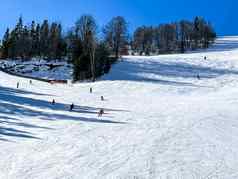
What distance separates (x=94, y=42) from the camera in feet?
199

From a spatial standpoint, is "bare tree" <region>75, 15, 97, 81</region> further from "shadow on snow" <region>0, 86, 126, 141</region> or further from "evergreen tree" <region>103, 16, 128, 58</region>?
"shadow on snow" <region>0, 86, 126, 141</region>

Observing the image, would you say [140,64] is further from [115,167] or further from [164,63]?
[115,167]

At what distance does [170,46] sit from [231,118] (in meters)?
100

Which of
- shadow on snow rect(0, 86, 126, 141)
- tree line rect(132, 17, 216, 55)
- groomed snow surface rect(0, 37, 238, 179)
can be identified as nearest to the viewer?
groomed snow surface rect(0, 37, 238, 179)

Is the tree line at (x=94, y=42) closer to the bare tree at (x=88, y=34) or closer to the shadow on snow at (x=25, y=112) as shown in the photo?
the bare tree at (x=88, y=34)

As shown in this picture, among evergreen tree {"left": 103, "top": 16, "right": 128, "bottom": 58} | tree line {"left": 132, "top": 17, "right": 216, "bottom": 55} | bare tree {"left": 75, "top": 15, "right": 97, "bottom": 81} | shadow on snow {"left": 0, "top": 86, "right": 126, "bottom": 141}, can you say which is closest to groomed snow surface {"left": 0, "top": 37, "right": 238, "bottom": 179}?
shadow on snow {"left": 0, "top": 86, "right": 126, "bottom": 141}

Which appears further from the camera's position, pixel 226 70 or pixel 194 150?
pixel 226 70

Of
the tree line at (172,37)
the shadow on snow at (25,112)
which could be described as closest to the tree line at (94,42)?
the tree line at (172,37)

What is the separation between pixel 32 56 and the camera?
10256 cm

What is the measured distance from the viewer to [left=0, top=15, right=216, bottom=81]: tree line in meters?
59.6

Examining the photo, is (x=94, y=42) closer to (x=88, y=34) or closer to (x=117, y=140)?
(x=88, y=34)

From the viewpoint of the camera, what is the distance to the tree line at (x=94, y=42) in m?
59.6

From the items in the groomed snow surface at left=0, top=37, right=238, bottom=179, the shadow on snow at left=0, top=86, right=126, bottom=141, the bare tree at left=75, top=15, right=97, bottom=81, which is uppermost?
the bare tree at left=75, top=15, right=97, bottom=81

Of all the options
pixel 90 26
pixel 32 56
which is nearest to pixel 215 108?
pixel 90 26
